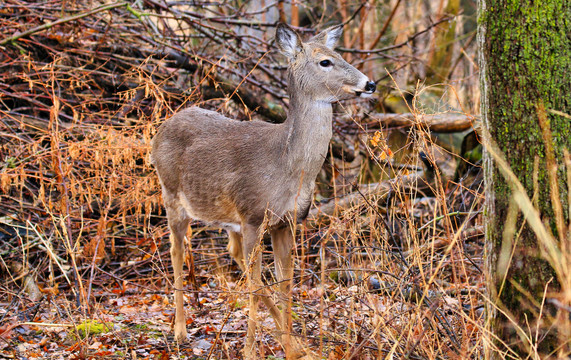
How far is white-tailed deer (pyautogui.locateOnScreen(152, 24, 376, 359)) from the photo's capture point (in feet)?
15.5

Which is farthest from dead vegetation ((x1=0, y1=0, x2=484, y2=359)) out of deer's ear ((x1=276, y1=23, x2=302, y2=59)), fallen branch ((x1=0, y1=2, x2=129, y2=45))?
deer's ear ((x1=276, y1=23, x2=302, y2=59))

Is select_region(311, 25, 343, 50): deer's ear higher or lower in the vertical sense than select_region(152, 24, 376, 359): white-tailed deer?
higher

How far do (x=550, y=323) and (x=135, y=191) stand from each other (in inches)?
189

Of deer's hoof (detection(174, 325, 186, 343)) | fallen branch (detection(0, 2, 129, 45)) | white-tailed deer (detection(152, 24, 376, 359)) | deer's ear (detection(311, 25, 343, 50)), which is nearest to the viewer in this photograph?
white-tailed deer (detection(152, 24, 376, 359))

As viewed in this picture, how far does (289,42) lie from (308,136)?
867 mm

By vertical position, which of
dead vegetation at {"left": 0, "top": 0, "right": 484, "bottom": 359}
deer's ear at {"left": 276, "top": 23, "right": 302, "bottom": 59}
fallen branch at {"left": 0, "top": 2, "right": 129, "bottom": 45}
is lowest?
dead vegetation at {"left": 0, "top": 0, "right": 484, "bottom": 359}

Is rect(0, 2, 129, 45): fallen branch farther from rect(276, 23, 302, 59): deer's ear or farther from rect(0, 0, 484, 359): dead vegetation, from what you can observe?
rect(276, 23, 302, 59): deer's ear

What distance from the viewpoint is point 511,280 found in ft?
9.90

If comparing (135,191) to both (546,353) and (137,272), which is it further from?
(546,353)

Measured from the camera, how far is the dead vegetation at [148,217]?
4336mm

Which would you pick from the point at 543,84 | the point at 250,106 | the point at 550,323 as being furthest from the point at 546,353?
the point at 250,106

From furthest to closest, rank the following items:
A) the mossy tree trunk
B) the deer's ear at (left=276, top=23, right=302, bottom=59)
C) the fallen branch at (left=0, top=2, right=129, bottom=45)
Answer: the fallen branch at (left=0, top=2, right=129, bottom=45) → the deer's ear at (left=276, top=23, right=302, bottom=59) → the mossy tree trunk

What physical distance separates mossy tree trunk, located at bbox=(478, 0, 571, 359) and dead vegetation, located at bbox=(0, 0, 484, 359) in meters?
0.40

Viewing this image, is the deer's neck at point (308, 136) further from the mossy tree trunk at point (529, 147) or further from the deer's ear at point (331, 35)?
the mossy tree trunk at point (529, 147)
